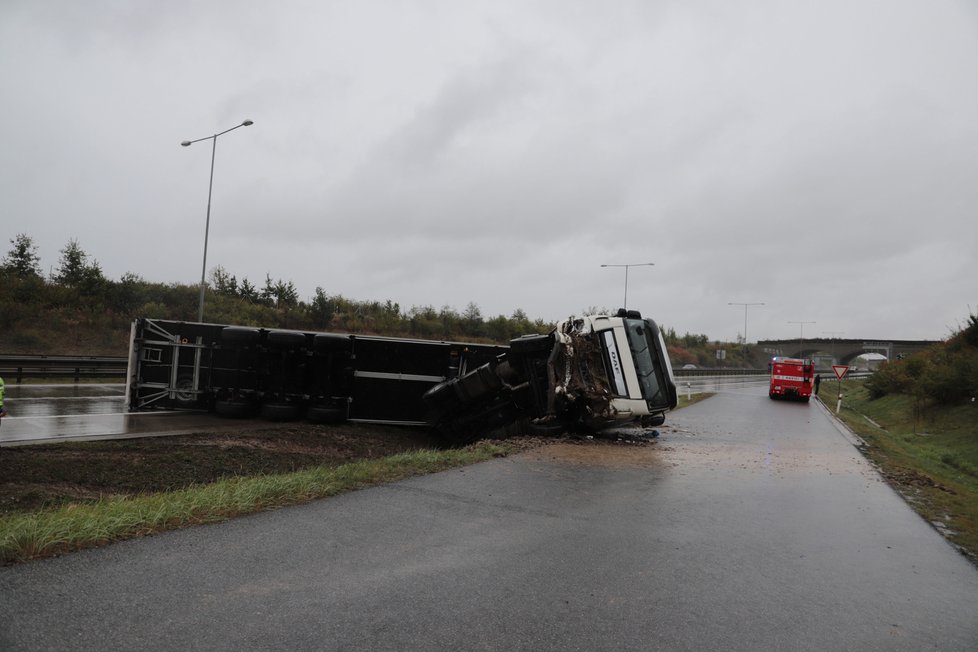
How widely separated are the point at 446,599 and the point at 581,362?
26.9 feet

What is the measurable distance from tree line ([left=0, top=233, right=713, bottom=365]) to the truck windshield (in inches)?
631

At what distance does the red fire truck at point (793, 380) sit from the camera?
32.8 meters

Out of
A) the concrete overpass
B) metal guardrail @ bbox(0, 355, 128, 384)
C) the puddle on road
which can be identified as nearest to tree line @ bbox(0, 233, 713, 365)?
metal guardrail @ bbox(0, 355, 128, 384)

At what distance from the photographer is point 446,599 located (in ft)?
12.8

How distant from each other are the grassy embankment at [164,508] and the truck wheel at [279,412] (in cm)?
448

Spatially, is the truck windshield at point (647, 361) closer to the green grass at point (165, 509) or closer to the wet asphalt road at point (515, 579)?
the wet asphalt road at point (515, 579)

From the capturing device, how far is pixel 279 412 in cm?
1284

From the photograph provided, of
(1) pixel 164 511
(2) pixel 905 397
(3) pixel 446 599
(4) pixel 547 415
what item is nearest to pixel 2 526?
(1) pixel 164 511

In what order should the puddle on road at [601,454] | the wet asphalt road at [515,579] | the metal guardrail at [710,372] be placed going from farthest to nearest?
the metal guardrail at [710,372], the puddle on road at [601,454], the wet asphalt road at [515,579]

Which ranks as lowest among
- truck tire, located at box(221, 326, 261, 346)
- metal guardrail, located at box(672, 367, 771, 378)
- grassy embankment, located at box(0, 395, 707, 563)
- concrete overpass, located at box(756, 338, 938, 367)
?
grassy embankment, located at box(0, 395, 707, 563)

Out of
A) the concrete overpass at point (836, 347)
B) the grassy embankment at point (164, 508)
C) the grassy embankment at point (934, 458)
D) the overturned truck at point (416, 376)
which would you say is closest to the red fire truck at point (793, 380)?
the grassy embankment at point (934, 458)

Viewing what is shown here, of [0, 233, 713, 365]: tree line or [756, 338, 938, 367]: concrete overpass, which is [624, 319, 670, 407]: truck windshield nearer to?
[0, 233, 713, 365]: tree line

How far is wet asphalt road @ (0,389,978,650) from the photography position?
3406 mm

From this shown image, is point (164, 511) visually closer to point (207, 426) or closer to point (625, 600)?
point (625, 600)
